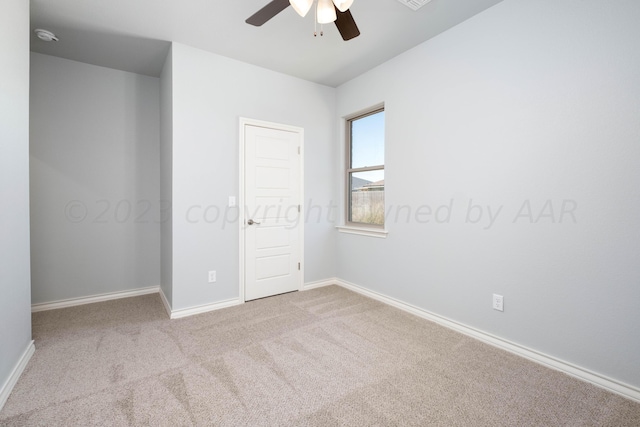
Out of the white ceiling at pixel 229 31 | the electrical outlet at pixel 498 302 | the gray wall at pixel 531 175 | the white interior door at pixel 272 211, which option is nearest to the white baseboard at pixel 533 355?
the gray wall at pixel 531 175

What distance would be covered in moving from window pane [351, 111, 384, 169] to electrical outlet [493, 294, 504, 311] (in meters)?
1.83

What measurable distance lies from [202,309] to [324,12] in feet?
9.32

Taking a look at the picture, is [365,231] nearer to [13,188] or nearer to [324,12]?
[324,12]

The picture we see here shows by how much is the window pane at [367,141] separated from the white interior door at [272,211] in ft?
2.52

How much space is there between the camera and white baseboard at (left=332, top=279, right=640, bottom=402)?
176 centimetres

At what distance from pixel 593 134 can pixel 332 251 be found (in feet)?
9.48

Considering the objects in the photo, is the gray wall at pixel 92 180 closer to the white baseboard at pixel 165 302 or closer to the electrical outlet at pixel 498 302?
the white baseboard at pixel 165 302

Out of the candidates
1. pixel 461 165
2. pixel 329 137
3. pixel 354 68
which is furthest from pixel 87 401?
pixel 354 68

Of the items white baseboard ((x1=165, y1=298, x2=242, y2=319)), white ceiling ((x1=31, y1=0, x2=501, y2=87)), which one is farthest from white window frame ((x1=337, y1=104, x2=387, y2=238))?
white baseboard ((x1=165, y1=298, x2=242, y2=319))

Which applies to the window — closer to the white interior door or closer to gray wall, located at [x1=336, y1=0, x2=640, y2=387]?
gray wall, located at [x1=336, y1=0, x2=640, y2=387]

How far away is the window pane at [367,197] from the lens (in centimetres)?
352

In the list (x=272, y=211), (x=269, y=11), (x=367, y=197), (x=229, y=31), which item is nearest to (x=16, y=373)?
(x=272, y=211)

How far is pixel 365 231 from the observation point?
354 cm

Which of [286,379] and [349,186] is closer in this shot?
[286,379]
